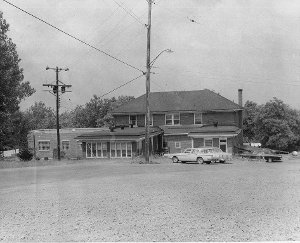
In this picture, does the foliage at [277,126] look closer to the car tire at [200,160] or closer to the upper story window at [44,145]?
the upper story window at [44,145]

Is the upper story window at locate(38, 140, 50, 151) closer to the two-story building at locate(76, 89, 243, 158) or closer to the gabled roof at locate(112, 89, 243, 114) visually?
the two-story building at locate(76, 89, 243, 158)

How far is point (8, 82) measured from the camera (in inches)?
1526

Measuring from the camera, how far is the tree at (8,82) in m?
38.5

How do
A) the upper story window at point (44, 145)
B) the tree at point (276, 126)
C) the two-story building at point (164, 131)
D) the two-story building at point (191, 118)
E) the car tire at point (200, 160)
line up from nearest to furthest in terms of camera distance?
the car tire at point (200, 160)
the two-story building at point (164, 131)
the two-story building at point (191, 118)
the upper story window at point (44, 145)
the tree at point (276, 126)

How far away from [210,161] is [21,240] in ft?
93.6

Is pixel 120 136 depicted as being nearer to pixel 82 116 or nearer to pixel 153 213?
pixel 153 213

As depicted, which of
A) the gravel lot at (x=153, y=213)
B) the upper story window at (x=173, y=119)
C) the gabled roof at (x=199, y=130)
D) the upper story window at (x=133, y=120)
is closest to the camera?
the gravel lot at (x=153, y=213)

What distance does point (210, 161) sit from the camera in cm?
3666

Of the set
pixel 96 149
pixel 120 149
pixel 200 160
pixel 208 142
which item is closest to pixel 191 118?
pixel 208 142

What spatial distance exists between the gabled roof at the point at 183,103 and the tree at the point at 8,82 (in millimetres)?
19258

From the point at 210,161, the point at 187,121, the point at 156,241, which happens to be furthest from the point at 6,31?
the point at 156,241

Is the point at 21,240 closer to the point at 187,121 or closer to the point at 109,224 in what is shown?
the point at 109,224

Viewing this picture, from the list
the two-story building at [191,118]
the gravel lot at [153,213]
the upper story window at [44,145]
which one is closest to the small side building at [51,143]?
the upper story window at [44,145]

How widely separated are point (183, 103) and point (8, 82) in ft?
82.5
